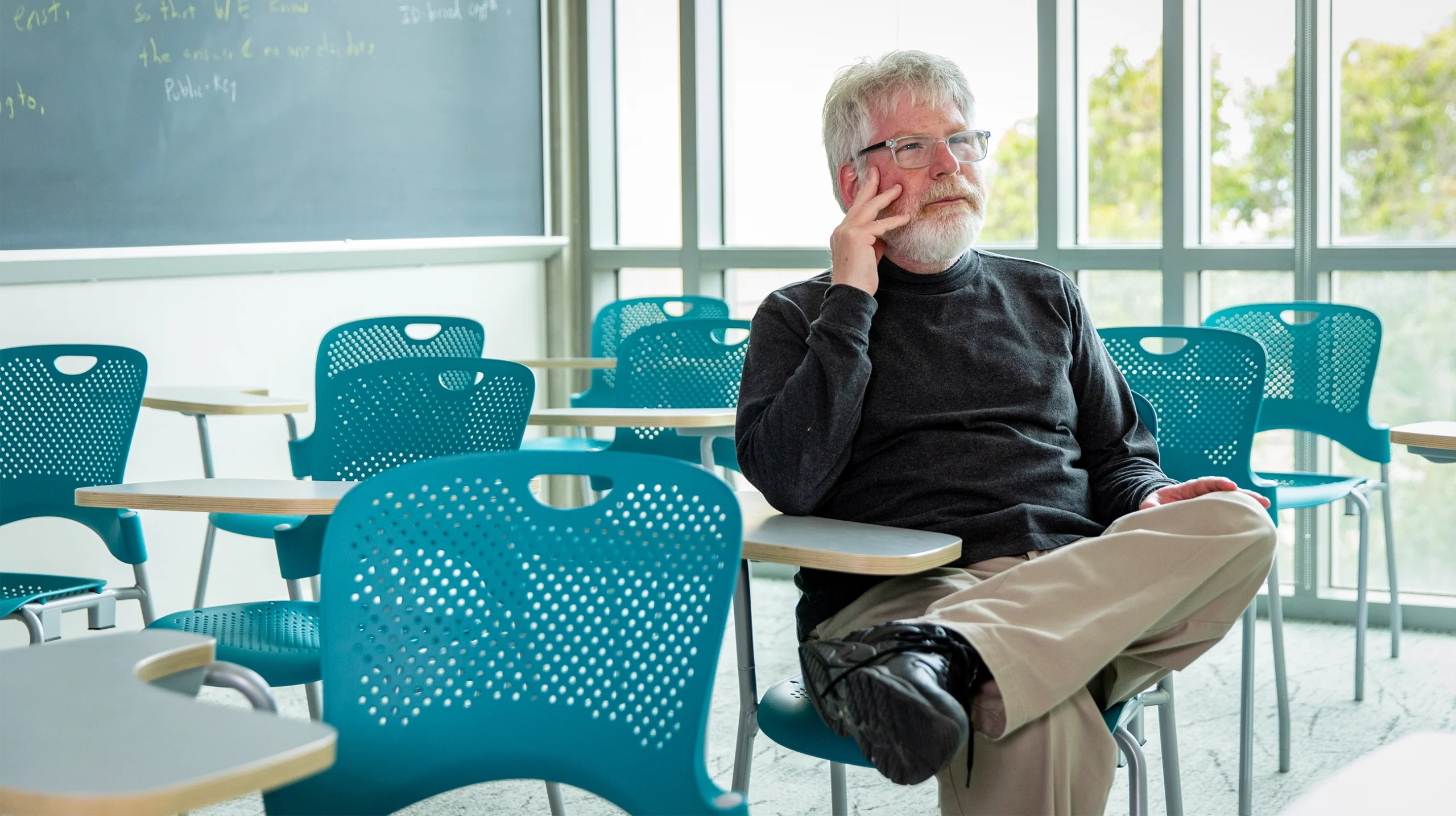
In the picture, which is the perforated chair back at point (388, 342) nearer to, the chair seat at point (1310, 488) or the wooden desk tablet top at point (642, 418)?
the wooden desk tablet top at point (642, 418)

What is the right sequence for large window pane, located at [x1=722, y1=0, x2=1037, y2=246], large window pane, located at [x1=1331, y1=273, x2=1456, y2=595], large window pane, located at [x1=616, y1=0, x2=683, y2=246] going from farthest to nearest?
1. large window pane, located at [x1=616, y1=0, x2=683, y2=246]
2. large window pane, located at [x1=722, y1=0, x2=1037, y2=246]
3. large window pane, located at [x1=1331, y1=273, x2=1456, y2=595]

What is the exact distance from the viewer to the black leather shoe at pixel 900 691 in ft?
4.66

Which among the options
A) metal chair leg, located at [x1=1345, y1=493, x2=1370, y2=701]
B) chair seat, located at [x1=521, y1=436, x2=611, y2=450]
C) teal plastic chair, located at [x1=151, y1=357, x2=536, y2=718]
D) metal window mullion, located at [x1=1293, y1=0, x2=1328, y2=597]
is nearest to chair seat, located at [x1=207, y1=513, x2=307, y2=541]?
teal plastic chair, located at [x1=151, y1=357, x2=536, y2=718]

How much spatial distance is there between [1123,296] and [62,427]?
3.10 m

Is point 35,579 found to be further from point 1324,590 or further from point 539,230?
point 1324,590

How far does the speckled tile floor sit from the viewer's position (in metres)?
2.79

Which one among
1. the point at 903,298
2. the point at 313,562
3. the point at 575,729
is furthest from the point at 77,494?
the point at 903,298

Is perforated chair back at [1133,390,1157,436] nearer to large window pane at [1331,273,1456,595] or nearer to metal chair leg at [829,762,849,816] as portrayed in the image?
metal chair leg at [829,762,849,816]

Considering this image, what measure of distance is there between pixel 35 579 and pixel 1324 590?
347 centimetres

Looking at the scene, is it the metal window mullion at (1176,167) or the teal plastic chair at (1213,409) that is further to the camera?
the metal window mullion at (1176,167)

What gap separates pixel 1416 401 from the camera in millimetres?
4039

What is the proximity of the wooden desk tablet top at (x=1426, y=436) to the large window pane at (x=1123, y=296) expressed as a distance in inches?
74.1

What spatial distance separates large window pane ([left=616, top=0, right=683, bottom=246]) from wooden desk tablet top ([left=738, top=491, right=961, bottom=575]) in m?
3.41

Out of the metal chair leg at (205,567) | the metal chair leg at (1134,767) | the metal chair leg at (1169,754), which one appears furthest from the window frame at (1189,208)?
the metal chair leg at (205,567)
